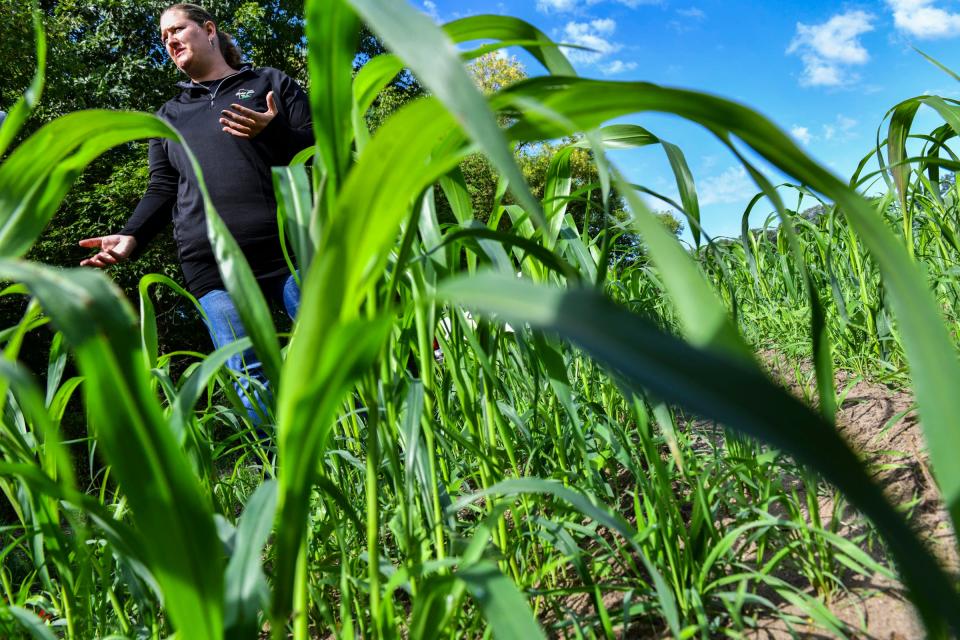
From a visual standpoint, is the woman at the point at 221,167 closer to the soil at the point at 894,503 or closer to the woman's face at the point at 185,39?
the woman's face at the point at 185,39

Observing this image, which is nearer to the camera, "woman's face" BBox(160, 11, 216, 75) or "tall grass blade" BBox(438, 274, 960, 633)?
"tall grass blade" BBox(438, 274, 960, 633)

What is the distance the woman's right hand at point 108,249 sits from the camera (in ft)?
3.52

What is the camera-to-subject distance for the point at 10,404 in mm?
801

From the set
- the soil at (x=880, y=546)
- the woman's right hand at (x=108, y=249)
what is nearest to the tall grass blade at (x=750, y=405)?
the soil at (x=880, y=546)

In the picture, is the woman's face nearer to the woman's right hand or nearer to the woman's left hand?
the woman's left hand

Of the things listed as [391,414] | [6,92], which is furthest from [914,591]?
[6,92]

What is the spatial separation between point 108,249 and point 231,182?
65cm

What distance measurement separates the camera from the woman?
66.4 inches

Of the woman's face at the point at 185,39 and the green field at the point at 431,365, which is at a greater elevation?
the woman's face at the point at 185,39

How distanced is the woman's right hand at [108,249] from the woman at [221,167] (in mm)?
401

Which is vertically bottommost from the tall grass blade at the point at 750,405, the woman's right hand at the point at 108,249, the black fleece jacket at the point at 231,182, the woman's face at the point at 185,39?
the tall grass blade at the point at 750,405

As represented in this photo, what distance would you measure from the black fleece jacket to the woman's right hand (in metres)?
0.44

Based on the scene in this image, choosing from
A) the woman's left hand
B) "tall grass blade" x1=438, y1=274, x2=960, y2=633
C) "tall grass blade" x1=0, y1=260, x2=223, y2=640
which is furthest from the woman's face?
"tall grass blade" x1=438, y1=274, x2=960, y2=633

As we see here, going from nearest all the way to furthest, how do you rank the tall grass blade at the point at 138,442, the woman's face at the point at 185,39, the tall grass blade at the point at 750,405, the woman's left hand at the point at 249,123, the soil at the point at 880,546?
the tall grass blade at the point at 750,405
the tall grass blade at the point at 138,442
the soil at the point at 880,546
the woman's left hand at the point at 249,123
the woman's face at the point at 185,39
